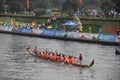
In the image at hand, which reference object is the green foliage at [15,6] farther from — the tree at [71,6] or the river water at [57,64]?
the river water at [57,64]

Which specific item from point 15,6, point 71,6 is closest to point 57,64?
point 71,6

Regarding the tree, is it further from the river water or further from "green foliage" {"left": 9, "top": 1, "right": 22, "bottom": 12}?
the river water

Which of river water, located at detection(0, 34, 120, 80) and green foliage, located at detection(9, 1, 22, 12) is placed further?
green foliage, located at detection(9, 1, 22, 12)

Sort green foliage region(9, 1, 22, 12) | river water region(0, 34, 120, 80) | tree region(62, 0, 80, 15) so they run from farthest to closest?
1. green foliage region(9, 1, 22, 12)
2. tree region(62, 0, 80, 15)
3. river water region(0, 34, 120, 80)

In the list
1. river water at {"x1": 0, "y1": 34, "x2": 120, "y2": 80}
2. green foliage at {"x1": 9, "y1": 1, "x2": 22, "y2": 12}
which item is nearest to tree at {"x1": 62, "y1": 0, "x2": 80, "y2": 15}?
green foliage at {"x1": 9, "y1": 1, "x2": 22, "y2": 12}

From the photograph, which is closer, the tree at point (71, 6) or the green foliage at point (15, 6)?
the tree at point (71, 6)

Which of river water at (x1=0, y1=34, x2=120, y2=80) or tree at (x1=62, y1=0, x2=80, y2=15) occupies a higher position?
tree at (x1=62, y1=0, x2=80, y2=15)

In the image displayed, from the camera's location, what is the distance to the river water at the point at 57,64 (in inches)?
2048

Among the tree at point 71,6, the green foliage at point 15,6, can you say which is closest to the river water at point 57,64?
the tree at point 71,6

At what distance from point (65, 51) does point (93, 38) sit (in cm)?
1133

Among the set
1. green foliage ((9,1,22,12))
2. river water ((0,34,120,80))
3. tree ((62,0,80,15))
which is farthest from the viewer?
green foliage ((9,1,22,12))

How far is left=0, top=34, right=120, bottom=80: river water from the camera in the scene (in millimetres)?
52031

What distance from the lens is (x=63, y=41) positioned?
288 ft

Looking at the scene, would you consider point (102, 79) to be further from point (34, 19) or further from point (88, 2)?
point (88, 2)
